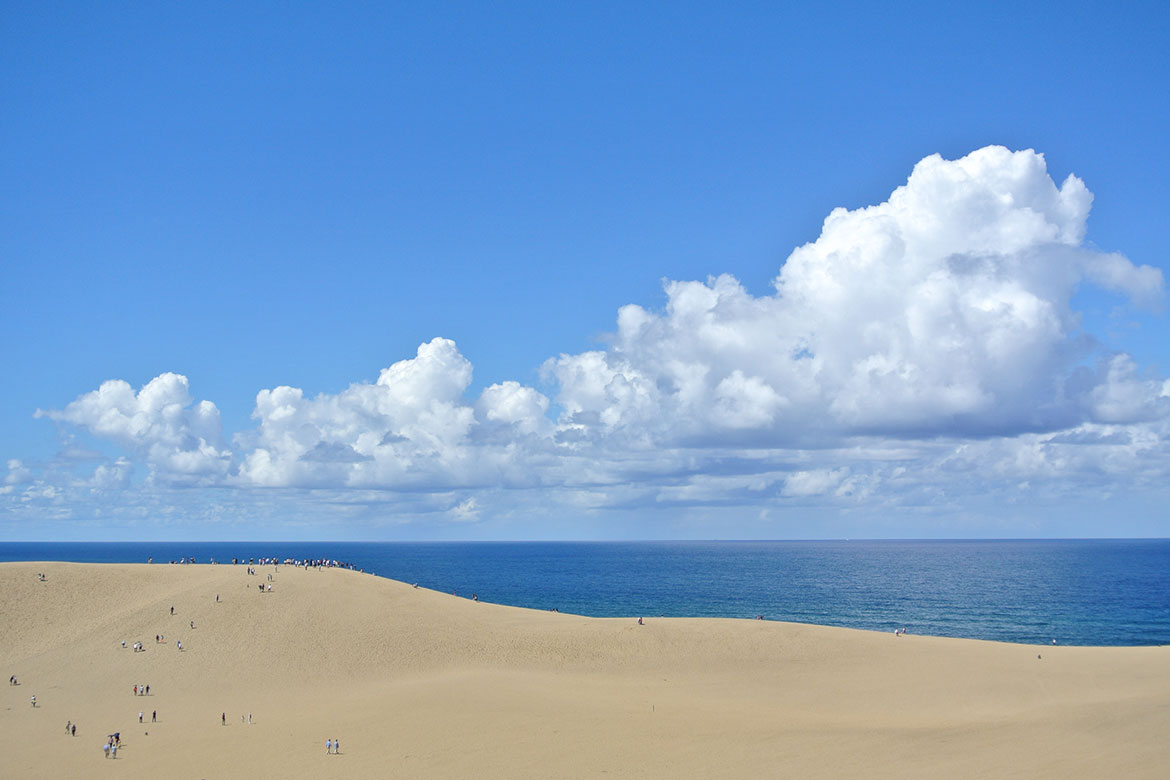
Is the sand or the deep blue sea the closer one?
the sand

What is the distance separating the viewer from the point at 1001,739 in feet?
127

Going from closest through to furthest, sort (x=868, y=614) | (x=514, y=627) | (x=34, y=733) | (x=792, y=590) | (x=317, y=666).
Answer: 1. (x=34, y=733)
2. (x=317, y=666)
3. (x=514, y=627)
4. (x=868, y=614)
5. (x=792, y=590)

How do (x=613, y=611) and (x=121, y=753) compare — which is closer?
(x=121, y=753)

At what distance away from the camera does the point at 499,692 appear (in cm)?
4834

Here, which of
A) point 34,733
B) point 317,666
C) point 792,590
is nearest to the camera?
point 34,733

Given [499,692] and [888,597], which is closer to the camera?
[499,692]

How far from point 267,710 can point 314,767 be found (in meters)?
11.6

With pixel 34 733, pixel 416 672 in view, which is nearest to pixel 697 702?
pixel 416 672

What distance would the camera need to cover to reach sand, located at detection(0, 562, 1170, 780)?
122ft

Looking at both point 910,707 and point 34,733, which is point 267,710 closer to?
point 34,733

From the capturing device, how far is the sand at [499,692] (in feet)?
122

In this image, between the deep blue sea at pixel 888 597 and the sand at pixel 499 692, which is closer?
the sand at pixel 499 692

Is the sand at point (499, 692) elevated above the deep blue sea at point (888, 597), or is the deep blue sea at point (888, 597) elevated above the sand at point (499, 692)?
the sand at point (499, 692)

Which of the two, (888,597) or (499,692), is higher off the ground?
(499,692)
